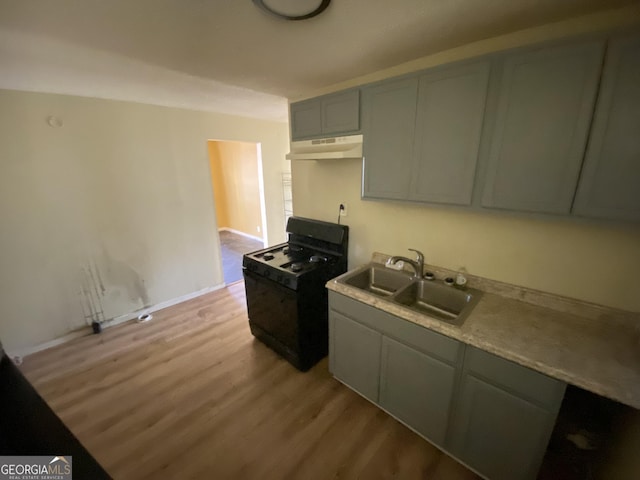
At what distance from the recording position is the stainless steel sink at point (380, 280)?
6.64 ft

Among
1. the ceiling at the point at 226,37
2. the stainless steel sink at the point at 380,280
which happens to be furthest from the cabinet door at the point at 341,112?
the stainless steel sink at the point at 380,280

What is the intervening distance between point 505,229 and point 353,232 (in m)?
1.16

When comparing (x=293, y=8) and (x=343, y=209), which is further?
(x=343, y=209)

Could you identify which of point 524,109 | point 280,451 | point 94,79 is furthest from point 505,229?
point 94,79

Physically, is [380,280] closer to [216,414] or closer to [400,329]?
[400,329]

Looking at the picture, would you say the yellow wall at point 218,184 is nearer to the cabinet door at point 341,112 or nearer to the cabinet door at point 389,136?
the cabinet door at point 341,112

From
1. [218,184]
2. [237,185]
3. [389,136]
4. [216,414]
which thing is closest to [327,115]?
[389,136]

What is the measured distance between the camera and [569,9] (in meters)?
1.18

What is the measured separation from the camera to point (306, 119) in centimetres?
215

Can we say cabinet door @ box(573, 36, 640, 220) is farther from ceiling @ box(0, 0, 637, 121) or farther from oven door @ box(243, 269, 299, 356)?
oven door @ box(243, 269, 299, 356)

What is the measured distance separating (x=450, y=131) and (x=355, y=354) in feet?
5.28

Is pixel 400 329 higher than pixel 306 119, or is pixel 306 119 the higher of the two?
pixel 306 119

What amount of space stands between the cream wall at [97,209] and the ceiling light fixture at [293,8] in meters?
2.43

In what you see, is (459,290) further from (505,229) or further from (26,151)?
(26,151)
